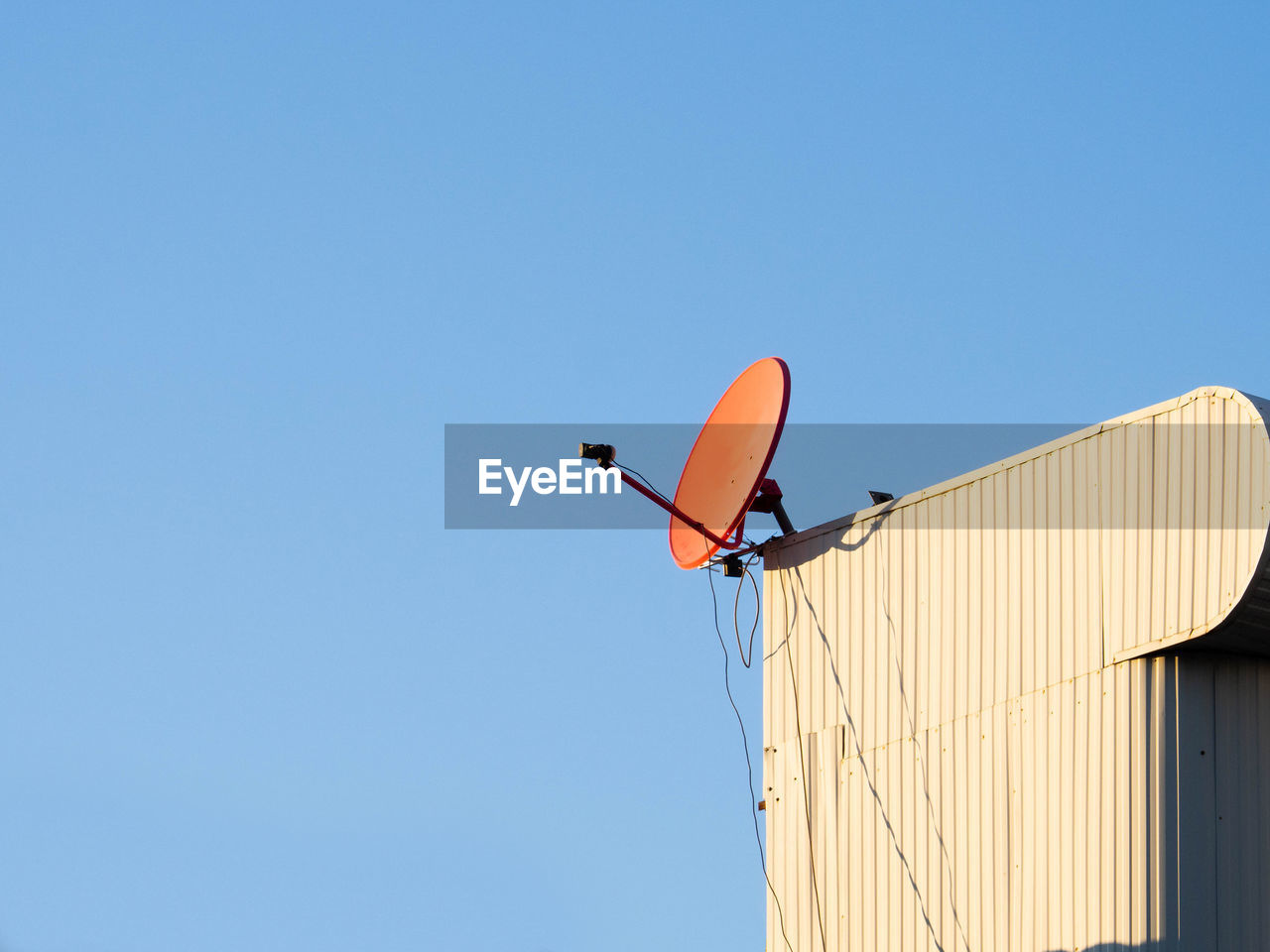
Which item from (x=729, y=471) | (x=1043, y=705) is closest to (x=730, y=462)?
(x=729, y=471)

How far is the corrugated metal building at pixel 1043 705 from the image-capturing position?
50.5ft

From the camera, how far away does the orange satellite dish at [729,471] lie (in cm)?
1962

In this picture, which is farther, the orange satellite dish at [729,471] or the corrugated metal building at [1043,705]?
the orange satellite dish at [729,471]

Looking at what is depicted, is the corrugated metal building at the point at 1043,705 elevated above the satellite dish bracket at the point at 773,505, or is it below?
below

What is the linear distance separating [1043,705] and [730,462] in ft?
16.2

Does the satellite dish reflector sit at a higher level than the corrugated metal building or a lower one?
higher

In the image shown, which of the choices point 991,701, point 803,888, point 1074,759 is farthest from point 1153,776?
point 803,888

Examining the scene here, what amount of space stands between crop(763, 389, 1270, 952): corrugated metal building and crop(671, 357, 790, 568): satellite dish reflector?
0.95 m

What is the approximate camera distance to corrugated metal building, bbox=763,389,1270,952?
15.4 metres

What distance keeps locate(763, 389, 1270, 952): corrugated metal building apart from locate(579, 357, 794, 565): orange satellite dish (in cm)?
85

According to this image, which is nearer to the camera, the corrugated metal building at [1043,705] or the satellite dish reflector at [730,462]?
the corrugated metal building at [1043,705]

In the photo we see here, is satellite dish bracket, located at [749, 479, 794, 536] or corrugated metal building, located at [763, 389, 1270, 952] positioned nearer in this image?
corrugated metal building, located at [763, 389, 1270, 952]

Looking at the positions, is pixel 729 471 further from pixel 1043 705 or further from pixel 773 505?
pixel 1043 705

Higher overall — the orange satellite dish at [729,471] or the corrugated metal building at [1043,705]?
the orange satellite dish at [729,471]
